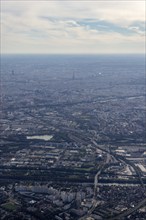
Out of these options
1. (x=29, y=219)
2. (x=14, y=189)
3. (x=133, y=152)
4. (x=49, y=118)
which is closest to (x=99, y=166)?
(x=133, y=152)

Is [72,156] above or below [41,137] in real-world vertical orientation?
below

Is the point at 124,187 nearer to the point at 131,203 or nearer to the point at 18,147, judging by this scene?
the point at 131,203

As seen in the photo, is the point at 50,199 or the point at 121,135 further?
the point at 121,135

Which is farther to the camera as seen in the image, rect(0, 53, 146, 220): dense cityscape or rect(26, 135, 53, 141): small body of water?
rect(26, 135, 53, 141): small body of water

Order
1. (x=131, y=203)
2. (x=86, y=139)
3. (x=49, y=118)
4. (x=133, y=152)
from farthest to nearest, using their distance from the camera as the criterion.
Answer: (x=49, y=118)
(x=86, y=139)
(x=133, y=152)
(x=131, y=203)

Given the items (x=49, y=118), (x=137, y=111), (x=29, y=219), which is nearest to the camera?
(x=29, y=219)

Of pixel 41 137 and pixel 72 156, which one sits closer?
pixel 72 156

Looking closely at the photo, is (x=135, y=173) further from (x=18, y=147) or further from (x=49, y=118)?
(x=49, y=118)

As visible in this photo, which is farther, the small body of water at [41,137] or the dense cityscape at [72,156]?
the small body of water at [41,137]
